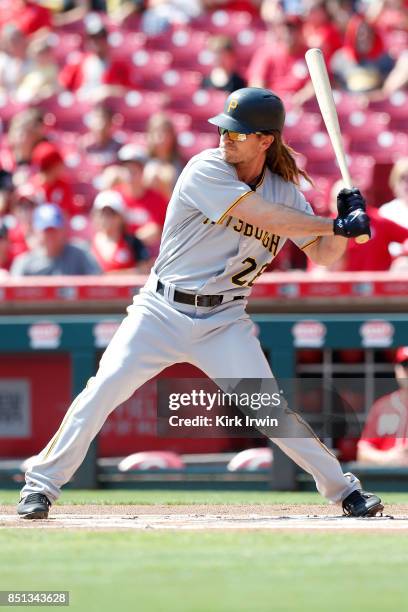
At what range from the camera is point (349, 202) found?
16.2 feet

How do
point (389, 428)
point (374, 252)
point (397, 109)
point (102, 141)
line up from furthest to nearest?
1. point (397, 109)
2. point (102, 141)
3. point (374, 252)
4. point (389, 428)

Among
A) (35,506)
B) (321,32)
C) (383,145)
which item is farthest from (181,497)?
(321,32)

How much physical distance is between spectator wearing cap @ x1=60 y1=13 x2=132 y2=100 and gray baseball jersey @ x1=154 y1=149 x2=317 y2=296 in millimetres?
7072

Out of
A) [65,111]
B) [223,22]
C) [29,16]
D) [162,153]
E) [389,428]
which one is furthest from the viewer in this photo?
[29,16]

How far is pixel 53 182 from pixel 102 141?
3.66ft

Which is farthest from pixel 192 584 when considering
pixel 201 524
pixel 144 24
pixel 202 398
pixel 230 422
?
pixel 144 24

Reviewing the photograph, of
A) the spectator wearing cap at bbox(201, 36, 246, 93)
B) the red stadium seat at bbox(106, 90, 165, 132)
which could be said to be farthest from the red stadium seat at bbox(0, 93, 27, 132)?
the spectator wearing cap at bbox(201, 36, 246, 93)

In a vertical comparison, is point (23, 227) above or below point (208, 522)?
above

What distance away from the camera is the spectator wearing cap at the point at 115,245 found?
28.0 ft

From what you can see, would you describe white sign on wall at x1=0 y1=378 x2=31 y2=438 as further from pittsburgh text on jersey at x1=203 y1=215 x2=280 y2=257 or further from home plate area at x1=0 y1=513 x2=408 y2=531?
pittsburgh text on jersey at x1=203 y1=215 x2=280 y2=257

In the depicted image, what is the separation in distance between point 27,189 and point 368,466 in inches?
161

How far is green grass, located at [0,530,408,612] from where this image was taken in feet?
11.3

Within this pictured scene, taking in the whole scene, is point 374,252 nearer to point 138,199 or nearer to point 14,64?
point 138,199

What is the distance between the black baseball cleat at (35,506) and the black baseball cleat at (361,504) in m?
1.13
